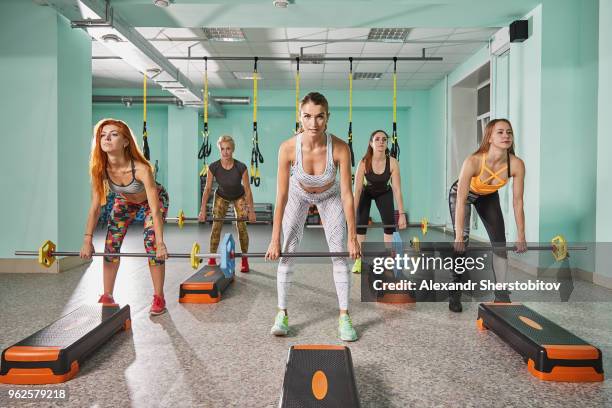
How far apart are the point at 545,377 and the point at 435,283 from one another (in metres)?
1.94

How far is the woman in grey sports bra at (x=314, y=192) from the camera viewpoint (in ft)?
7.21

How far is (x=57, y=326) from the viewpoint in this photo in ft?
7.02

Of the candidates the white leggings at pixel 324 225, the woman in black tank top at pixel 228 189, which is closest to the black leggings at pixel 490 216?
the white leggings at pixel 324 225

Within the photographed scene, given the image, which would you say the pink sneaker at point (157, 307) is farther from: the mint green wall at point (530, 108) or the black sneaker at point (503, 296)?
the mint green wall at point (530, 108)

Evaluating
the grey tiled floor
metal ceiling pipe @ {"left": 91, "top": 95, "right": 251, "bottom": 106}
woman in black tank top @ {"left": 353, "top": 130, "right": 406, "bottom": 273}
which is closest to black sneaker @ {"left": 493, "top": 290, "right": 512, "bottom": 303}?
the grey tiled floor

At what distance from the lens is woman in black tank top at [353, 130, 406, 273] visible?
3861 mm

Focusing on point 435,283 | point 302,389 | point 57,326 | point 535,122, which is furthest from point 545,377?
point 535,122

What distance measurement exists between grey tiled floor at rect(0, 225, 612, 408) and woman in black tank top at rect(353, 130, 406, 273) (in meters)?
0.90

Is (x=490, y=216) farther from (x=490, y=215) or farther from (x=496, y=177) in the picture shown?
(x=496, y=177)

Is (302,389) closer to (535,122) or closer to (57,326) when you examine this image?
(57,326)

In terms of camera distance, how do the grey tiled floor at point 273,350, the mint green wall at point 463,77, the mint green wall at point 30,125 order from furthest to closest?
the mint green wall at point 463,77, the mint green wall at point 30,125, the grey tiled floor at point 273,350

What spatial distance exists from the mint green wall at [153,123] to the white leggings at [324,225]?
29.4 feet

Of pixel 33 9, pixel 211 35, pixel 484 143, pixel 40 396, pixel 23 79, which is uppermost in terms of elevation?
pixel 211 35

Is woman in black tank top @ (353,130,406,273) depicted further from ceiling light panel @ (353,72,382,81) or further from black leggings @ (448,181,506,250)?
ceiling light panel @ (353,72,382,81)
